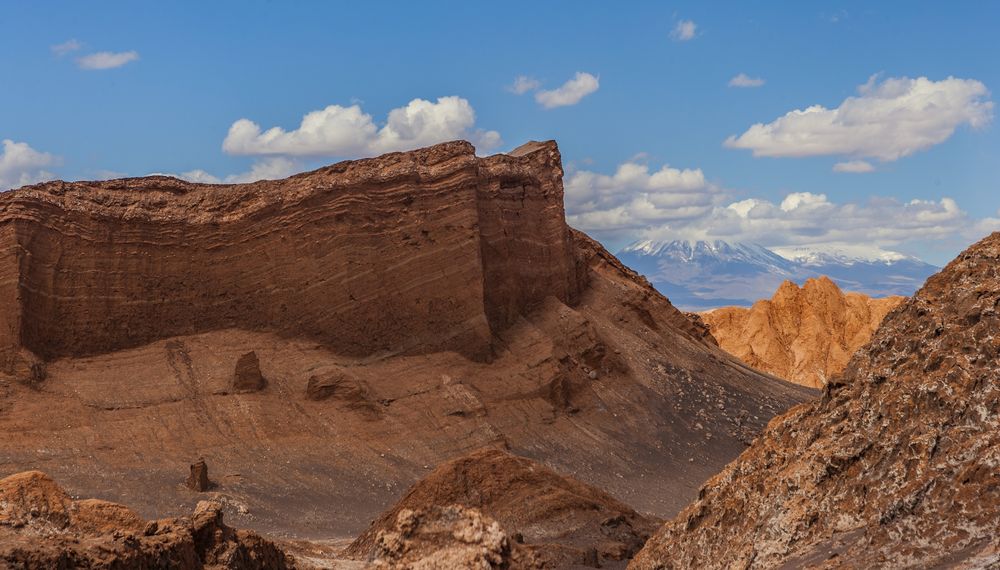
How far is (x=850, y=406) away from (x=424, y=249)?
31.3m

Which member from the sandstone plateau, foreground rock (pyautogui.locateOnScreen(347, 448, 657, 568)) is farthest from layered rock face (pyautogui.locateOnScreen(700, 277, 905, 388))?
foreground rock (pyautogui.locateOnScreen(347, 448, 657, 568))

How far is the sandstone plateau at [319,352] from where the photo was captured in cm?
3916

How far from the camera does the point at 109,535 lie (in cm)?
1577

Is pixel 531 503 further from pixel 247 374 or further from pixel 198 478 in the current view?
pixel 247 374

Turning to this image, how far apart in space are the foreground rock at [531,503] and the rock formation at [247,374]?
11.5 m

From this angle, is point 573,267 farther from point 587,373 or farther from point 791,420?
point 791,420

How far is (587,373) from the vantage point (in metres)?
51.2

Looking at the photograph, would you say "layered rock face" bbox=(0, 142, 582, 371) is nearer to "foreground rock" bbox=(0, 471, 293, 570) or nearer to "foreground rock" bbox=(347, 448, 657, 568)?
"foreground rock" bbox=(347, 448, 657, 568)

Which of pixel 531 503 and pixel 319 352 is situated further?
pixel 319 352

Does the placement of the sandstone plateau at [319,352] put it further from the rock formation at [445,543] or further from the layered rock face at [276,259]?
the rock formation at [445,543]

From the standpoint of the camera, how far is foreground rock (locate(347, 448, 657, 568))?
102 ft

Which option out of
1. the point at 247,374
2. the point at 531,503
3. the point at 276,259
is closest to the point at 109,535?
the point at 531,503

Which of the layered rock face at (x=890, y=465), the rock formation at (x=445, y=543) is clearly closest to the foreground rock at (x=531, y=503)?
the rock formation at (x=445, y=543)

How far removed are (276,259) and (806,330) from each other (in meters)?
49.3
